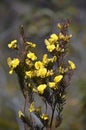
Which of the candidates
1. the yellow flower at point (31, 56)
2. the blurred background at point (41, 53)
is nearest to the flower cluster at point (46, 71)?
the yellow flower at point (31, 56)

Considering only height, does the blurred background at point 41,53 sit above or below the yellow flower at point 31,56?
above

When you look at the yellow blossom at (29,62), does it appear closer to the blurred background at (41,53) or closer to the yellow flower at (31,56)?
the yellow flower at (31,56)

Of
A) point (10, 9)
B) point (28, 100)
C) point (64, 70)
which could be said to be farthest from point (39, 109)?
point (10, 9)

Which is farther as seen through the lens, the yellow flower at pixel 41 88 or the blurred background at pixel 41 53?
the blurred background at pixel 41 53

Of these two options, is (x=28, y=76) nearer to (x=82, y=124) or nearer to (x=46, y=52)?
(x=46, y=52)

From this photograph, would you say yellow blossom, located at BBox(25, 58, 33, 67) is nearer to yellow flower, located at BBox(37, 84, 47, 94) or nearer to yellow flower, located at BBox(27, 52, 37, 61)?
yellow flower, located at BBox(27, 52, 37, 61)

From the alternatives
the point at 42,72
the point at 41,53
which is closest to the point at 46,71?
the point at 42,72
